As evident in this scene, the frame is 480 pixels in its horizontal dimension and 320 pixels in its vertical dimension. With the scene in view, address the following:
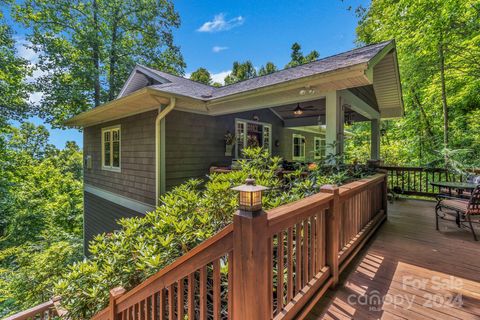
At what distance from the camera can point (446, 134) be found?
8742 millimetres

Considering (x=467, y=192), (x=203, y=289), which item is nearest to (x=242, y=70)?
(x=467, y=192)

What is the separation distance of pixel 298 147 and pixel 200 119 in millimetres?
6411

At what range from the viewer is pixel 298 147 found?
11.4 meters

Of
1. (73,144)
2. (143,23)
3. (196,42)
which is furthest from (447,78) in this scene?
(73,144)

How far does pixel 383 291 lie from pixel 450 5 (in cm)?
886

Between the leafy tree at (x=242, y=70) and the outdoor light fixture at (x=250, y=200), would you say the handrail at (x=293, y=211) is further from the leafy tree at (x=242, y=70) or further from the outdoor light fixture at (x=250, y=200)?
the leafy tree at (x=242, y=70)

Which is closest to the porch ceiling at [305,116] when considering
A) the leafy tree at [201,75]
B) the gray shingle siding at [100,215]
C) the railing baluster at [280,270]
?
the gray shingle siding at [100,215]

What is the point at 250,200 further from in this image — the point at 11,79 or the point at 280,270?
the point at 11,79

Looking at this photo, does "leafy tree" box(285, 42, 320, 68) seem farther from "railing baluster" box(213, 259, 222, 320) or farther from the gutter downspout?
"railing baluster" box(213, 259, 222, 320)

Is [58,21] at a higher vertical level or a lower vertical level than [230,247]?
higher

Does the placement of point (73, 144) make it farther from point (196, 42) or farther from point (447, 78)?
point (447, 78)

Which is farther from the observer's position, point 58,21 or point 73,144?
point 73,144

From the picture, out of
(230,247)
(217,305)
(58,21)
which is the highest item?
(58,21)

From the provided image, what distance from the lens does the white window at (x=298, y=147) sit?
11000 mm
